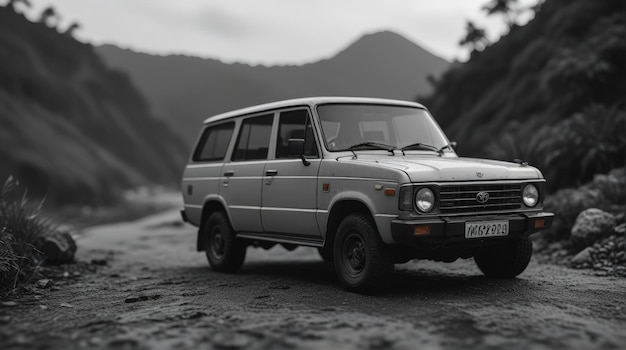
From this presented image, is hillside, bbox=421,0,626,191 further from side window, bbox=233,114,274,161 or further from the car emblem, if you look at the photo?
the car emblem

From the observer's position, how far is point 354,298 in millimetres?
5875

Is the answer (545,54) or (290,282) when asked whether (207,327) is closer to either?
(290,282)

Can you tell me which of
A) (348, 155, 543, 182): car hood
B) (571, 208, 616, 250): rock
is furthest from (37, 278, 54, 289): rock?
(571, 208, 616, 250): rock

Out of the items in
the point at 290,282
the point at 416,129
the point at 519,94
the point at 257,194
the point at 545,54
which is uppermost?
the point at 545,54

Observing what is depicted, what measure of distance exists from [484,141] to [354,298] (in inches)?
668

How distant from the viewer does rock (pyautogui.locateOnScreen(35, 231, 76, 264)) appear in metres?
9.14

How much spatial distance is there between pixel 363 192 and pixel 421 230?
0.68 metres

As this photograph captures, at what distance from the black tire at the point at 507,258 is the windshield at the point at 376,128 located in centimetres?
122

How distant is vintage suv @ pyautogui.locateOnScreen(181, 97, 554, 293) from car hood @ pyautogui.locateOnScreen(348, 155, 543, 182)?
1 centimetres

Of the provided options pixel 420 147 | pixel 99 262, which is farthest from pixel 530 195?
pixel 99 262

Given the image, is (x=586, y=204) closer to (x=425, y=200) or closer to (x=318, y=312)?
(x=425, y=200)

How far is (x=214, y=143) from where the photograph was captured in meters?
8.97

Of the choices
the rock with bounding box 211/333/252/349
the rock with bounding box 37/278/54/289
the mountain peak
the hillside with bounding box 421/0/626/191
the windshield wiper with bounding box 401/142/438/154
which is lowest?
the rock with bounding box 37/278/54/289

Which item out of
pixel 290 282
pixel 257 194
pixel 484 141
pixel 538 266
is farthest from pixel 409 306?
pixel 484 141
